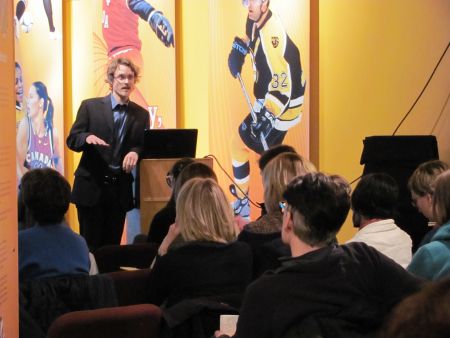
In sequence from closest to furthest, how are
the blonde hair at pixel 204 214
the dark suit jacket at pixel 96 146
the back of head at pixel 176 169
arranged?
the blonde hair at pixel 204 214
the back of head at pixel 176 169
the dark suit jacket at pixel 96 146

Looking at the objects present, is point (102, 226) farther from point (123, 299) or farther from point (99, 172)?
point (123, 299)

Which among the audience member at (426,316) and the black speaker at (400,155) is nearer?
the audience member at (426,316)

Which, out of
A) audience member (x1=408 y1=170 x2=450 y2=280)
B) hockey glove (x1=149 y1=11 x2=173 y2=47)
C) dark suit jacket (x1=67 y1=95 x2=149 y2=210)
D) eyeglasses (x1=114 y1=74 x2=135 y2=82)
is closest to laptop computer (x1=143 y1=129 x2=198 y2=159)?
dark suit jacket (x1=67 y1=95 x2=149 y2=210)

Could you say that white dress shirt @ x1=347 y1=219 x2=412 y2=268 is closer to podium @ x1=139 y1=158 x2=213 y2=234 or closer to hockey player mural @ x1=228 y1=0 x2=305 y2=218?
podium @ x1=139 y1=158 x2=213 y2=234

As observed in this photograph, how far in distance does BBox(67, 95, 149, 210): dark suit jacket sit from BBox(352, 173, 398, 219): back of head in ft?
8.00

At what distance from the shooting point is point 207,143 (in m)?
7.48

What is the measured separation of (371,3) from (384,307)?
5658 millimetres

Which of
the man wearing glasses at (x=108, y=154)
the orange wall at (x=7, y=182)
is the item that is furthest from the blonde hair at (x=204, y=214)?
the man wearing glasses at (x=108, y=154)

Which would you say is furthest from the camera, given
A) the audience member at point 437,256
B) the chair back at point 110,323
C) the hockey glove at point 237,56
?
the hockey glove at point 237,56

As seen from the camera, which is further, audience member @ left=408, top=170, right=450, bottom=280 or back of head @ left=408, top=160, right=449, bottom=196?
back of head @ left=408, top=160, right=449, bottom=196

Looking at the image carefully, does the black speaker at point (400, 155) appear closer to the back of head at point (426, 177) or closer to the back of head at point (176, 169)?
the back of head at point (426, 177)

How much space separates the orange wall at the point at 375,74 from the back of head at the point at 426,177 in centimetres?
285

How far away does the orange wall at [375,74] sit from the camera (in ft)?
22.2

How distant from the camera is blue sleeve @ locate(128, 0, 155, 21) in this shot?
6.86 m
